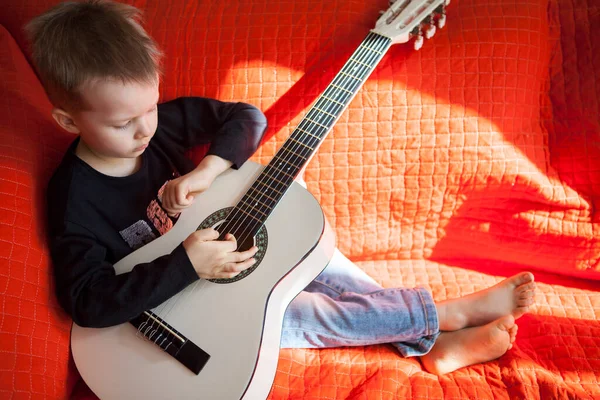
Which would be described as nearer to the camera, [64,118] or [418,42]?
[64,118]

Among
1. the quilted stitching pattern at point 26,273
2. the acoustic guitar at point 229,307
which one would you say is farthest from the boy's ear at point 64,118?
the acoustic guitar at point 229,307

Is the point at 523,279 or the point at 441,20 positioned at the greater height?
the point at 441,20

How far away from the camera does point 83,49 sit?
2.84ft

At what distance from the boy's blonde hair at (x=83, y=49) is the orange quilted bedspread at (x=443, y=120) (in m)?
0.31

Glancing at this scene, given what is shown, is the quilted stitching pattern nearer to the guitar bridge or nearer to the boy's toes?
the guitar bridge

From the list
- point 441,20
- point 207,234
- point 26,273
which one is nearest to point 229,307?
point 207,234

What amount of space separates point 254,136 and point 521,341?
2.63 ft

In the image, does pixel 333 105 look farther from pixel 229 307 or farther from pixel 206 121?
pixel 229 307

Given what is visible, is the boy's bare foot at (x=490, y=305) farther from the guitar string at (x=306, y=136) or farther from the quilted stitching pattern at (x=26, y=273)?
the quilted stitching pattern at (x=26, y=273)

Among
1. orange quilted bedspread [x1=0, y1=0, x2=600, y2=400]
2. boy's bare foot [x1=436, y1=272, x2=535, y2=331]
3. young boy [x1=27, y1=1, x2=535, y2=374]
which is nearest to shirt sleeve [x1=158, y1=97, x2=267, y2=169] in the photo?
young boy [x1=27, y1=1, x2=535, y2=374]

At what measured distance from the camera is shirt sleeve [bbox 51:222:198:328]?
917 mm

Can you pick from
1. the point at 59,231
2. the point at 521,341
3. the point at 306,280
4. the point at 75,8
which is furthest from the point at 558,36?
the point at 59,231

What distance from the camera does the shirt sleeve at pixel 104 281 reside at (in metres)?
0.92

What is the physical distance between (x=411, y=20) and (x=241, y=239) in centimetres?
68
